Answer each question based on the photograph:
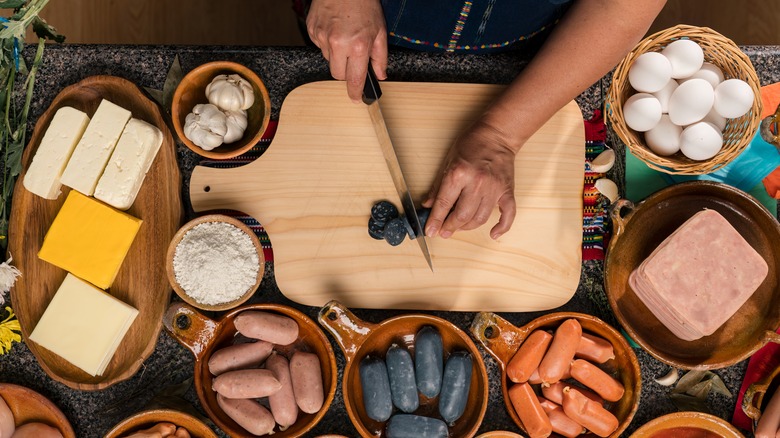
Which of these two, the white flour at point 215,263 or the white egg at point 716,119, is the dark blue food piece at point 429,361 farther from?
the white egg at point 716,119

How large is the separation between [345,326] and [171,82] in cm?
62

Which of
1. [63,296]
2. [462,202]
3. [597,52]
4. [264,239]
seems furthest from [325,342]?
[597,52]

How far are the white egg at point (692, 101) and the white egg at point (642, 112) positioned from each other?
4 cm

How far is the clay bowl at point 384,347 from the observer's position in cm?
118

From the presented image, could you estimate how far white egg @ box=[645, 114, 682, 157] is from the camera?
1180mm

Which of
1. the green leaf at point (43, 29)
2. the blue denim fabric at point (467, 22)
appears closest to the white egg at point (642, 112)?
the blue denim fabric at point (467, 22)

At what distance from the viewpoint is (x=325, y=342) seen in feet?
3.93

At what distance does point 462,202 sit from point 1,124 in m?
0.94

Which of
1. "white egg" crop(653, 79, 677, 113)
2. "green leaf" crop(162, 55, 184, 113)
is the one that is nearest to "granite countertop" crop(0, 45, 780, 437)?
"green leaf" crop(162, 55, 184, 113)

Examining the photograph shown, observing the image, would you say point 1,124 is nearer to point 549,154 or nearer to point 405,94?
point 405,94

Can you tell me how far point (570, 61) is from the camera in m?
1.08

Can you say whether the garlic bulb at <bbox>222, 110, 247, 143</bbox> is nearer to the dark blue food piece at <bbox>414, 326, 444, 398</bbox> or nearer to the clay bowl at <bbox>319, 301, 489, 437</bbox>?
the clay bowl at <bbox>319, 301, 489, 437</bbox>

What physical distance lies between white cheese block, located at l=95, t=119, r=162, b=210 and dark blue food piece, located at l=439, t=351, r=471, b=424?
0.72m

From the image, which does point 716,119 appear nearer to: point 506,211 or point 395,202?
point 506,211
